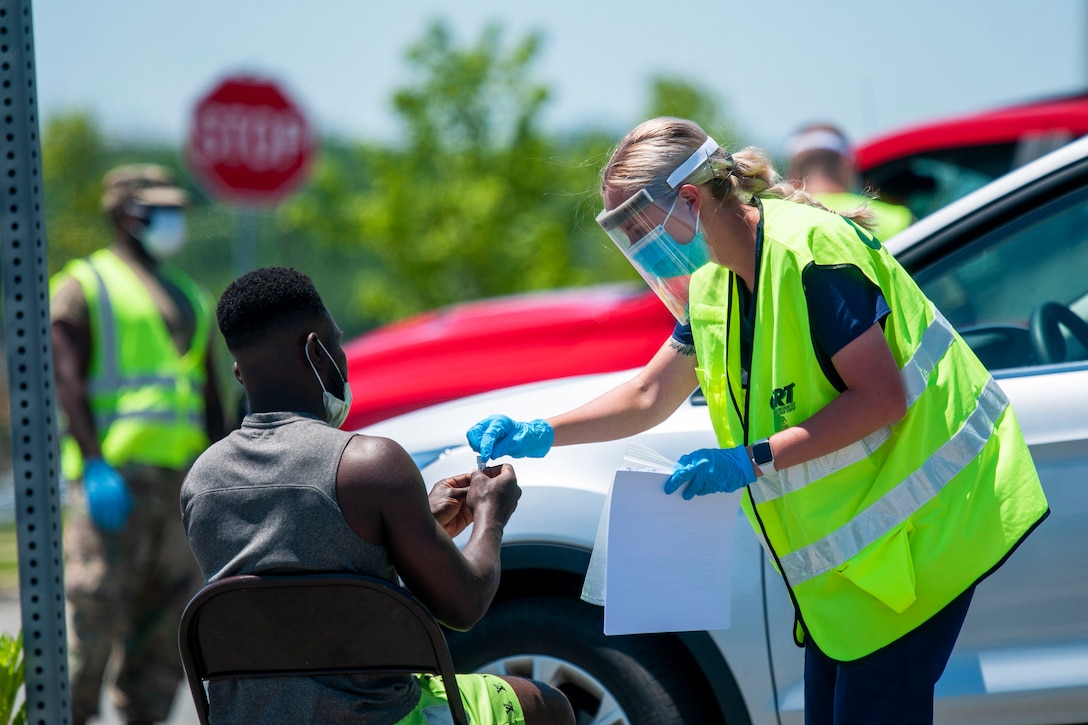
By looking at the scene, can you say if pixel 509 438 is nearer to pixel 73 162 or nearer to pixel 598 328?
pixel 598 328

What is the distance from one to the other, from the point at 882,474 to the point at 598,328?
2.99m

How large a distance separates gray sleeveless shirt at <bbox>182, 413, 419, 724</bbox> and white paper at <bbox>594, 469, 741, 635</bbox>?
0.53 meters

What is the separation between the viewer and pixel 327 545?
2.01 m

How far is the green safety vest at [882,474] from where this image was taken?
2260mm

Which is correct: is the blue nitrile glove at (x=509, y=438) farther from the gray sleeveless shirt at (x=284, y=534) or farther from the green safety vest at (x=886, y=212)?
the green safety vest at (x=886, y=212)

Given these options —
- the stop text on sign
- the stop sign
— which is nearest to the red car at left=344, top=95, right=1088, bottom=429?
the stop sign

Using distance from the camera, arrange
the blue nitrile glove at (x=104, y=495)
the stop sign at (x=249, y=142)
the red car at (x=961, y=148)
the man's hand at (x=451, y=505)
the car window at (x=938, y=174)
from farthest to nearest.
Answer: the stop sign at (x=249, y=142), the car window at (x=938, y=174), the red car at (x=961, y=148), the blue nitrile glove at (x=104, y=495), the man's hand at (x=451, y=505)

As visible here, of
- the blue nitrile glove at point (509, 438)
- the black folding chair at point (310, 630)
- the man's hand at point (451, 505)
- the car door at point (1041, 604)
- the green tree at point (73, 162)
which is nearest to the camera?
the black folding chair at point (310, 630)

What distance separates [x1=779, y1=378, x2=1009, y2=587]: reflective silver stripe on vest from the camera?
2271 millimetres

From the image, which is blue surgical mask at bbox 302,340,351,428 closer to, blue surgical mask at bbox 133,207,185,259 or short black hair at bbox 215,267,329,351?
short black hair at bbox 215,267,329,351

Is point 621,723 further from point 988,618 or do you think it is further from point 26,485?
point 26,485

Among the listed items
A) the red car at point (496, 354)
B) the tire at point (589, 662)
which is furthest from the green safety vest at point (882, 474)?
the red car at point (496, 354)

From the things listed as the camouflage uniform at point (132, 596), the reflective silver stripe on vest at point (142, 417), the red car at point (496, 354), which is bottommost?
the camouflage uniform at point (132, 596)

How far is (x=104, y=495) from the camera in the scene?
14.0ft
